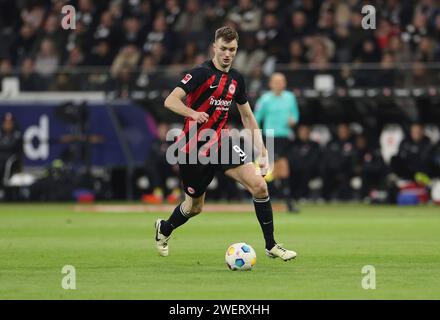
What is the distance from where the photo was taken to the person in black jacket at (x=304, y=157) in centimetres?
2528

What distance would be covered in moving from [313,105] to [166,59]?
Result: 11.6 feet

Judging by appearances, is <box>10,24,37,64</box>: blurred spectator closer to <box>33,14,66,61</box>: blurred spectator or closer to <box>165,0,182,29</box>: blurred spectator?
<box>33,14,66,61</box>: blurred spectator

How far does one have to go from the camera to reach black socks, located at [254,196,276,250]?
1227cm

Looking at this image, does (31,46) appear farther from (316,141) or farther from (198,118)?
(198,118)

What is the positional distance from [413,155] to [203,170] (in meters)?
12.7

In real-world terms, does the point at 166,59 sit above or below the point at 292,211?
above

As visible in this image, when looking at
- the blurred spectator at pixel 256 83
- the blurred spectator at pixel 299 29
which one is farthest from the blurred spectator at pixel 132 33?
the blurred spectator at pixel 299 29

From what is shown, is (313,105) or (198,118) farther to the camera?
(313,105)

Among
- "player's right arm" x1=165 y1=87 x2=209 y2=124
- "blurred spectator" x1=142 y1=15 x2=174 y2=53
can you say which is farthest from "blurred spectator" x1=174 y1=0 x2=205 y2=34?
"player's right arm" x1=165 y1=87 x2=209 y2=124

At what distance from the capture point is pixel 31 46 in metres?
28.1

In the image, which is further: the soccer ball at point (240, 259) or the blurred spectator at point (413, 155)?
the blurred spectator at point (413, 155)

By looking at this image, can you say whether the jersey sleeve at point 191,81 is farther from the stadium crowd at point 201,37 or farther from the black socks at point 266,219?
the stadium crowd at point 201,37

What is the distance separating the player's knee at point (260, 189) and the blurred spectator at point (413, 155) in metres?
12.5
